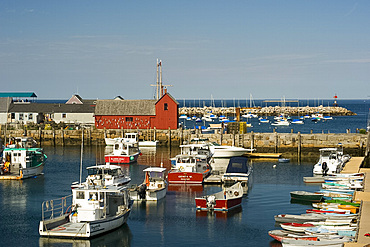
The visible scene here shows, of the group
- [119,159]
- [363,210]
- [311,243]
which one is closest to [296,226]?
[311,243]

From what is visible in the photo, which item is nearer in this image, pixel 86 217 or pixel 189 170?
pixel 86 217

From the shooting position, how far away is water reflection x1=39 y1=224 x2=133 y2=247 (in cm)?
2938

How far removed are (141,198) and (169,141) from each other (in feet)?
125

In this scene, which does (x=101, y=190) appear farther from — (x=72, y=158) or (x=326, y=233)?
(x=72, y=158)

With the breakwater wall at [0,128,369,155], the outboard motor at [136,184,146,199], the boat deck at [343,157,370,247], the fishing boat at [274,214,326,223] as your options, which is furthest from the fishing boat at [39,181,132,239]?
the breakwater wall at [0,128,369,155]

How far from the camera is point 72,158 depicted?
6712 cm

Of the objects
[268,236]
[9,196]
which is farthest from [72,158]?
[268,236]

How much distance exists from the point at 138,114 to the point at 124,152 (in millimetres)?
21161

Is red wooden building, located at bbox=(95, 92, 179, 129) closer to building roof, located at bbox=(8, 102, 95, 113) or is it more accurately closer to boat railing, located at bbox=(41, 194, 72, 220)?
building roof, located at bbox=(8, 102, 95, 113)

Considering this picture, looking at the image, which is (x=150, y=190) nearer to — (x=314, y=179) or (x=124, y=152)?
(x=314, y=179)

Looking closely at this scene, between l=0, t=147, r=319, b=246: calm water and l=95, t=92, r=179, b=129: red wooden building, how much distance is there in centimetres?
2652

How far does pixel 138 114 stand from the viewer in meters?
83.4

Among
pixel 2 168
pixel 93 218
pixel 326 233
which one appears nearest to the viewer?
pixel 326 233

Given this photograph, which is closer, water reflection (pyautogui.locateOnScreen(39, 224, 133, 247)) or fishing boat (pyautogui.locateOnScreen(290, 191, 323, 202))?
water reflection (pyautogui.locateOnScreen(39, 224, 133, 247))
